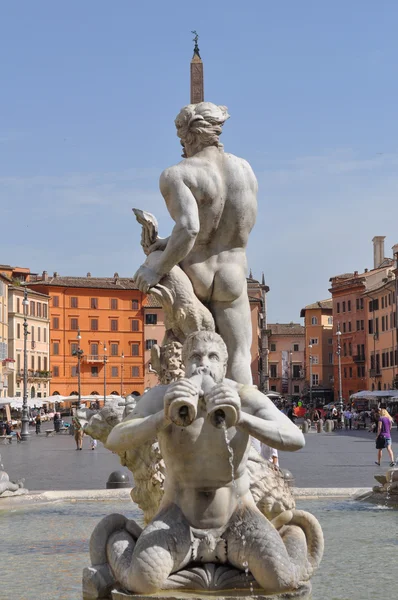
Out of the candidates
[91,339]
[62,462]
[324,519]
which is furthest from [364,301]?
[324,519]

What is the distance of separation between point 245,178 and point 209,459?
10.6 ft

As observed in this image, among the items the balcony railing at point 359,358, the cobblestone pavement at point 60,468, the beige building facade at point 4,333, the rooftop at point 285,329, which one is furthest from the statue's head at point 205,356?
the rooftop at point 285,329

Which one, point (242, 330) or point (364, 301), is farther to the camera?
point (364, 301)

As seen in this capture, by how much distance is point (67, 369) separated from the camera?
4818 inches

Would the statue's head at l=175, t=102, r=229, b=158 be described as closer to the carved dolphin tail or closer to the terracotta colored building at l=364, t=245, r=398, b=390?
the carved dolphin tail

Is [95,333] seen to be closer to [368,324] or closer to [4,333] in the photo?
[4,333]

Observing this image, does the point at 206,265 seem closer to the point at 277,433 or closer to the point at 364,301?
the point at 277,433

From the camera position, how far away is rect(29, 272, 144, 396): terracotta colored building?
403 feet

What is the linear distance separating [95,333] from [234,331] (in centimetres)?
11970

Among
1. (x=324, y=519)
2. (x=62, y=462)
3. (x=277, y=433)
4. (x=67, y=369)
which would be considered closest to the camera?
(x=277, y=433)

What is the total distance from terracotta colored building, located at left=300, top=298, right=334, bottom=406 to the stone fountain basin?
134706 mm

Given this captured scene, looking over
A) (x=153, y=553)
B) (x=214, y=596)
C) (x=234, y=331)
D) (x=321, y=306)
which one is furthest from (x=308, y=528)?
(x=321, y=306)

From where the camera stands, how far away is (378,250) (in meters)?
135

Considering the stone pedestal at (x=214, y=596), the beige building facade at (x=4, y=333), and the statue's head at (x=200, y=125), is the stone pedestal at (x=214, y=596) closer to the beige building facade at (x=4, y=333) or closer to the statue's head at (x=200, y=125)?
the statue's head at (x=200, y=125)
